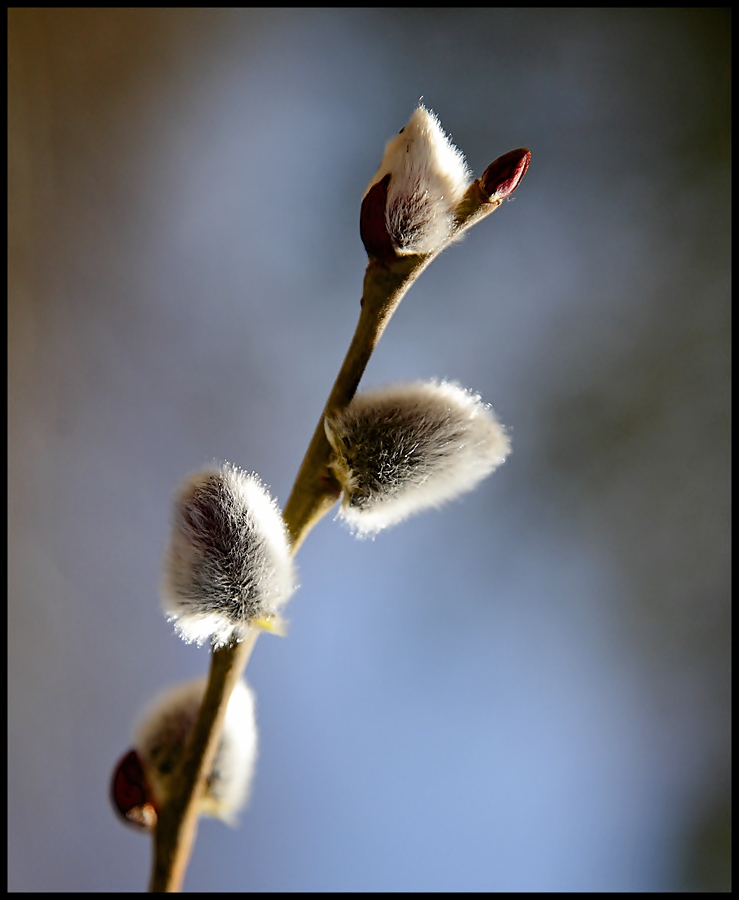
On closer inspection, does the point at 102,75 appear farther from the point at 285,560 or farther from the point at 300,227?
the point at 285,560

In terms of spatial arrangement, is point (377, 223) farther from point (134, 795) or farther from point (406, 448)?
point (134, 795)

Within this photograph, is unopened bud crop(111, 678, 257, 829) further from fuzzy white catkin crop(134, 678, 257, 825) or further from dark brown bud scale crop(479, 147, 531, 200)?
dark brown bud scale crop(479, 147, 531, 200)

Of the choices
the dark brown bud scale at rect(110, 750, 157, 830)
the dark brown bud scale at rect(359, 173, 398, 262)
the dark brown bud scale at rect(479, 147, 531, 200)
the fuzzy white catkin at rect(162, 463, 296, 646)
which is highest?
the dark brown bud scale at rect(479, 147, 531, 200)

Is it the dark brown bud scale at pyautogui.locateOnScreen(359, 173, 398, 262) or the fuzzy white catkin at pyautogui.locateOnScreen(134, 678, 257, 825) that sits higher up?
the dark brown bud scale at pyautogui.locateOnScreen(359, 173, 398, 262)

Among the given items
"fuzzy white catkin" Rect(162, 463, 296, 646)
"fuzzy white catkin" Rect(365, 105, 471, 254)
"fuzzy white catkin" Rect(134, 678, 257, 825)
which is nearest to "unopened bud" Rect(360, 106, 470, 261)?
"fuzzy white catkin" Rect(365, 105, 471, 254)

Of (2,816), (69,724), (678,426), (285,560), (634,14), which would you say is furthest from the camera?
(678,426)

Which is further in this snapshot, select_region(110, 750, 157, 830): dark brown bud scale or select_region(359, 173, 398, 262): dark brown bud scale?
select_region(110, 750, 157, 830): dark brown bud scale

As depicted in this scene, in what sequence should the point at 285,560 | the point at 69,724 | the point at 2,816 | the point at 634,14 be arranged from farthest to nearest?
the point at 634,14, the point at 69,724, the point at 2,816, the point at 285,560

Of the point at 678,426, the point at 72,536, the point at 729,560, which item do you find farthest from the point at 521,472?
the point at 72,536
